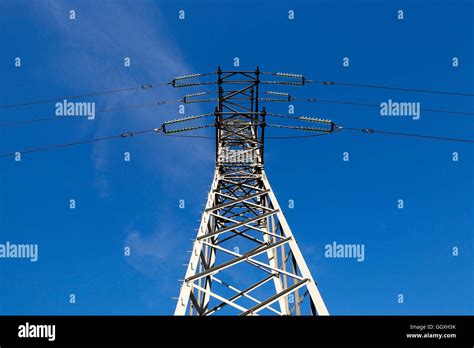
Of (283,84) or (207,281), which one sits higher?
(283,84)

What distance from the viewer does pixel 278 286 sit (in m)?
11.0

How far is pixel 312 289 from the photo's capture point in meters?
7.70

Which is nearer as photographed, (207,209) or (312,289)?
(312,289)
